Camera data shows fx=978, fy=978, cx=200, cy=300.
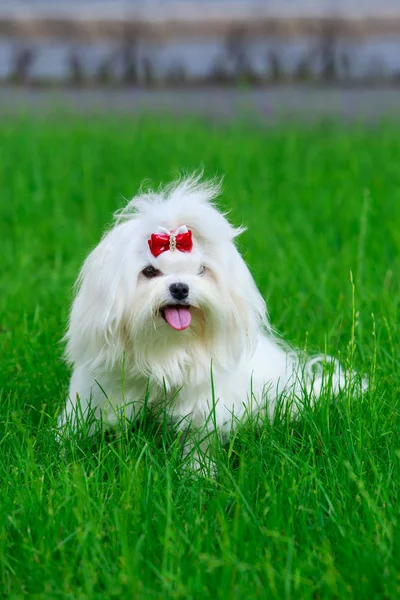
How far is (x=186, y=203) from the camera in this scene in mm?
2916

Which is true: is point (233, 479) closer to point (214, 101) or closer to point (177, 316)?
point (177, 316)

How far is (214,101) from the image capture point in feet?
29.7

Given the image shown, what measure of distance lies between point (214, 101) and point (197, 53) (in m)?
0.54

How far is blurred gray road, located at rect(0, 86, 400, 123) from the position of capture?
342 inches

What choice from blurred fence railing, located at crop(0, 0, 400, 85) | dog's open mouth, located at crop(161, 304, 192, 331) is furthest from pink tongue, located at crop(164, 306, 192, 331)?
blurred fence railing, located at crop(0, 0, 400, 85)

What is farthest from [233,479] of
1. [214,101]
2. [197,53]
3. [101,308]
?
[197,53]

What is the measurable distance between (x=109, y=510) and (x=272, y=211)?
3600 mm

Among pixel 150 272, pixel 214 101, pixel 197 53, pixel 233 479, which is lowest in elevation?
pixel 233 479

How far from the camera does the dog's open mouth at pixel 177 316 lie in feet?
9.18

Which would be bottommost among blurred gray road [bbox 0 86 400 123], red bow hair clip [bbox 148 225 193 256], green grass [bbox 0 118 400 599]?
green grass [bbox 0 118 400 599]

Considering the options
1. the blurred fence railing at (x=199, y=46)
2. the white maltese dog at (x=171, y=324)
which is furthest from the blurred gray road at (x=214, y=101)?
the white maltese dog at (x=171, y=324)

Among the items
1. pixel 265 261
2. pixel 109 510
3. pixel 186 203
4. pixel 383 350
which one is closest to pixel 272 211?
pixel 265 261

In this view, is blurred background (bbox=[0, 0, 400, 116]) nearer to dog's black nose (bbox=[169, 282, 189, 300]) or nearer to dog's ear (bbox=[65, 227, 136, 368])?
dog's ear (bbox=[65, 227, 136, 368])

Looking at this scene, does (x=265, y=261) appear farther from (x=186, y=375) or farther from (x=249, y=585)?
(x=249, y=585)
